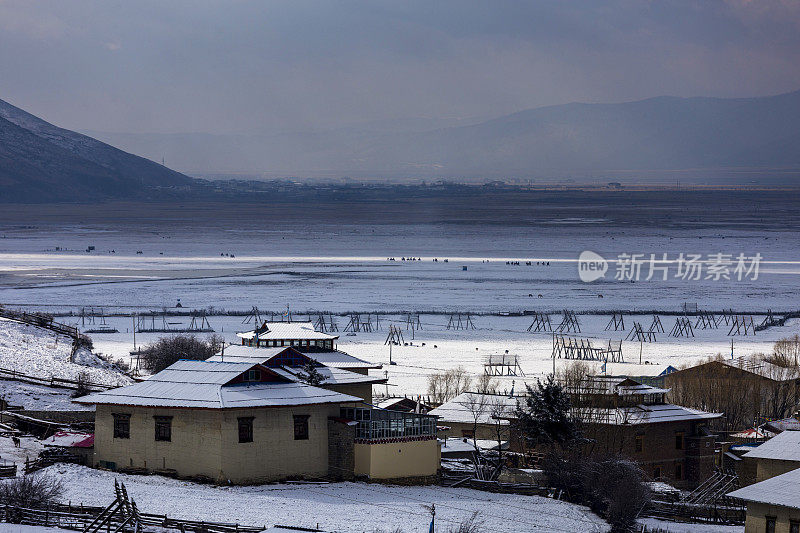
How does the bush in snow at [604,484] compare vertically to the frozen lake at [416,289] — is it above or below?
below

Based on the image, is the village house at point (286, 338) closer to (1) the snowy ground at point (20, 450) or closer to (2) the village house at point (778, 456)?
(1) the snowy ground at point (20, 450)

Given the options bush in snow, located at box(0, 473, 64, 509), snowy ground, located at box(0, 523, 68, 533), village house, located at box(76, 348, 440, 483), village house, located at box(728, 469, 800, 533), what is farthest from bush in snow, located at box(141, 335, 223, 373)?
village house, located at box(728, 469, 800, 533)

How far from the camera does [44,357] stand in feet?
162

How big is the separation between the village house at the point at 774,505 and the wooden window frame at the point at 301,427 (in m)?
12.7

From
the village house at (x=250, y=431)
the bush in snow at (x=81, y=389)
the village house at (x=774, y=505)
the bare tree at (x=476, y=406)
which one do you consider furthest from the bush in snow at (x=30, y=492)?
the bare tree at (x=476, y=406)

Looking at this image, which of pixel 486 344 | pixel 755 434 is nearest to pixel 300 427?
pixel 755 434

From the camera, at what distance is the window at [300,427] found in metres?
35.8

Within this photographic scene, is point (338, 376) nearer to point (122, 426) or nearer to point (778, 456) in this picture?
point (122, 426)

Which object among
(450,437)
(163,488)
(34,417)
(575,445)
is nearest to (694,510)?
(575,445)

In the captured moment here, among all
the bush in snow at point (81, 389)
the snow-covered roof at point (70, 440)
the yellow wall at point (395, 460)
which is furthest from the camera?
the bush in snow at point (81, 389)

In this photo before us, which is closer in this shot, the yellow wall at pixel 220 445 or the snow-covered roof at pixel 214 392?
the yellow wall at pixel 220 445

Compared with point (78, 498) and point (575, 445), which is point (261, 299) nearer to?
point (575, 445)

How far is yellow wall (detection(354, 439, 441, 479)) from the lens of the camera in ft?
119

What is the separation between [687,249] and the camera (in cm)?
17912
